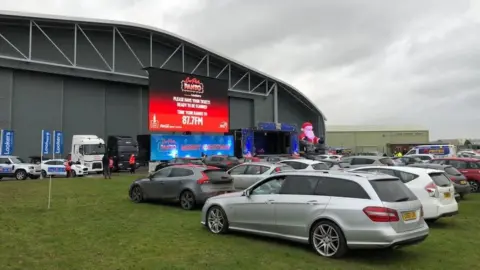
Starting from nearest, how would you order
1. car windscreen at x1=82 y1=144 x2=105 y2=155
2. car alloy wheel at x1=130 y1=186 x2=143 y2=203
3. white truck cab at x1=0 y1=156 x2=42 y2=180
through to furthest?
car alloy wheel at x1=130 y1=186 x2=143 y2=203, white truck cab at x1=0 y1=156 x2=42 y2=180, car windscreen at x1=82 y1=144 x2=105 y2=155

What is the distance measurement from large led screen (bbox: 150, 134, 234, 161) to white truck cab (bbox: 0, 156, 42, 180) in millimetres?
9060

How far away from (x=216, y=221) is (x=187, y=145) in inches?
1191

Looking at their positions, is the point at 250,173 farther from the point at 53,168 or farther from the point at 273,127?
the point at 273,127

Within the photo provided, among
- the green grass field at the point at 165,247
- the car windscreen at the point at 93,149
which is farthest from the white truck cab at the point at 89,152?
the green grass field at the point at 165,247

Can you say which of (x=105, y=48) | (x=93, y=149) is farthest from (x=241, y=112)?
(x=93, y=149)

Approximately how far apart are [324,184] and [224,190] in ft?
21.4

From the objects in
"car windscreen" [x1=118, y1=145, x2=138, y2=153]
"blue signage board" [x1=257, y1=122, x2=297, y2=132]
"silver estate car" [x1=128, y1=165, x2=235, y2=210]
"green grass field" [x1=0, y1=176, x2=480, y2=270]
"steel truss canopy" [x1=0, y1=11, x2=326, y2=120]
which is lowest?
"green grass field" [x1=0, y1=176, x2=480, y2=270]

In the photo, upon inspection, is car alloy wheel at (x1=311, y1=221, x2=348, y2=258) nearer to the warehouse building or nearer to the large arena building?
the large arena building

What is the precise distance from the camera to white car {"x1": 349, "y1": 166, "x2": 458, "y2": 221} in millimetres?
11156

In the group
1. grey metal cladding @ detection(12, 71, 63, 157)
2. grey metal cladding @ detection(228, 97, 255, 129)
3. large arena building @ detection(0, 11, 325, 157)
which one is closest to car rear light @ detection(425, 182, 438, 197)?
large arena building @ detection(0, 11, 325, 157)

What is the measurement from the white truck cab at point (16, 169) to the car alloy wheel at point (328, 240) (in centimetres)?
2820

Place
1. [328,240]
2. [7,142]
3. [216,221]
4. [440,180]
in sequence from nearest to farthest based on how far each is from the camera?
[328,240], [216,221], [440,180], [7,142]

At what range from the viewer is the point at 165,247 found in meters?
8.55

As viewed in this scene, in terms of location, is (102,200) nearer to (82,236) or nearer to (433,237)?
(82,236)
